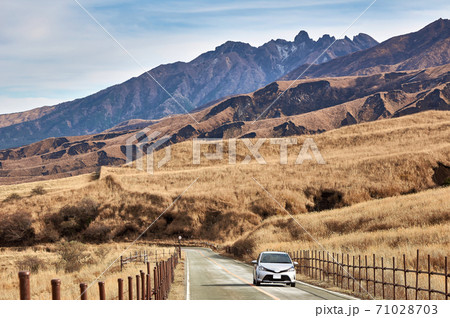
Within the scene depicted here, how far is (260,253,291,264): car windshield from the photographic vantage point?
25531 millimetres

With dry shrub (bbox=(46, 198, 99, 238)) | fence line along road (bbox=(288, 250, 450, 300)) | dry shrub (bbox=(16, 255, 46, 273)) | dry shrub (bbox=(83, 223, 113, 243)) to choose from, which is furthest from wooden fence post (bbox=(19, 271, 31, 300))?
dry shrub (bbox=(46, 198, 99, 238))

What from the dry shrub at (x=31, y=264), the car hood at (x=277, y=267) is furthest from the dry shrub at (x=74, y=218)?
the car hood at (x=277, y=267)

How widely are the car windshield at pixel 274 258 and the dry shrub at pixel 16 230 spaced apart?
62881mm

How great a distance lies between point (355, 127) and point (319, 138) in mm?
16501

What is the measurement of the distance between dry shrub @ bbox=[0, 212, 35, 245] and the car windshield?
2476 inches

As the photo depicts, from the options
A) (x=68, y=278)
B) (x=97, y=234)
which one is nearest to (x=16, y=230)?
(x=97, y=234)

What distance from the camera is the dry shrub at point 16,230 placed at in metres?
79.9

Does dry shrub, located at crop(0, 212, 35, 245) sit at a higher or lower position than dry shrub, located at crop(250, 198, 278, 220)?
lower

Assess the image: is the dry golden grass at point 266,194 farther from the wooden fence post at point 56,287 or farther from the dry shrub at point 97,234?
the wooden fence post at point 56,287

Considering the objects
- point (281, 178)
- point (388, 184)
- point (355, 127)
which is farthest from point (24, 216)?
point (355, 127)

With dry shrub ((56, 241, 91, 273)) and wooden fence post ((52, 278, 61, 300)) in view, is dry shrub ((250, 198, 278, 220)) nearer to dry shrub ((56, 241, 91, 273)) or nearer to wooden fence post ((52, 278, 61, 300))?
dry shrub ((56, 241, 91, 273))

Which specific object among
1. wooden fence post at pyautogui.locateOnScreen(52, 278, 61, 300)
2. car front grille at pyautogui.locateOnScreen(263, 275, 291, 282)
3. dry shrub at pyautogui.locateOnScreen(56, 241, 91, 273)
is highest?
wooden fence post at pyautogui.locateOnScreen(52, 278, 61, 300)

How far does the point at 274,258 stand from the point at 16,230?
65.0 metres
